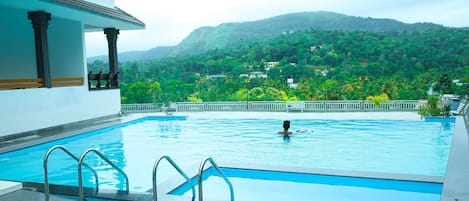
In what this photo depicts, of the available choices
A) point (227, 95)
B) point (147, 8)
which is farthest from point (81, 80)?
point (147, 8)

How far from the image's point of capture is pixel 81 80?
39.6 ft

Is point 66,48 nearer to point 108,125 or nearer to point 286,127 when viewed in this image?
point 108,125

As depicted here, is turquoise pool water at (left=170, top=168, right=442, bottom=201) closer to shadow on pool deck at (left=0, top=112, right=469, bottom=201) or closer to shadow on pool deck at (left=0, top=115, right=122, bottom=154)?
shadow on pool deck at (left=0, top=112, right=469, bottom=201)

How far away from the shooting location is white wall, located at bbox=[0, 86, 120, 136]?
905cm

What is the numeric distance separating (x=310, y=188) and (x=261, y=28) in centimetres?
3927

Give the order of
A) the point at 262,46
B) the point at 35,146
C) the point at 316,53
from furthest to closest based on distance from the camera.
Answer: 1. the point at 262,46
2. the point at 316,53
3. the point at 35,146

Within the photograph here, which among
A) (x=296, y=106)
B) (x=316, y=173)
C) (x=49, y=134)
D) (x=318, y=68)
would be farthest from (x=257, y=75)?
(x=316, y=173)

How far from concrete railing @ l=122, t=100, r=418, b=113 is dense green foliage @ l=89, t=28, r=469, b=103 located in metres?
3.07

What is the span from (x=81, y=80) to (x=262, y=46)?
23265 mm

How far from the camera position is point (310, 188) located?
5207mm

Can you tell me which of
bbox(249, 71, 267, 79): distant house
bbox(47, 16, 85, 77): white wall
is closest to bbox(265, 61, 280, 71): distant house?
bbox(249, 71, 267, 79): distant house

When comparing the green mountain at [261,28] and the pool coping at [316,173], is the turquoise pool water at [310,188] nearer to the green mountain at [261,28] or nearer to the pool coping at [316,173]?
the pool coping at [316,173]

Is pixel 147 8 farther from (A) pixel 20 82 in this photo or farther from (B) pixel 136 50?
(A) pixel 20 82

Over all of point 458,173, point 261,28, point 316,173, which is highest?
point 261,28
